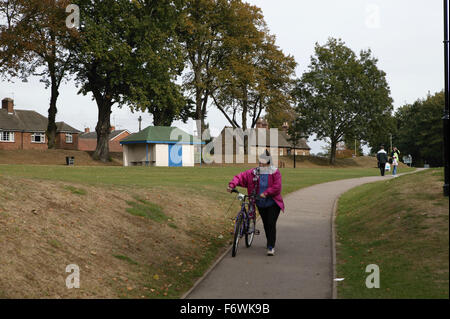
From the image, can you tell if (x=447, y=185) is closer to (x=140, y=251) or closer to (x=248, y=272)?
(x=248, y=272)

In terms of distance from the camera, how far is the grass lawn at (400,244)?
6863mm

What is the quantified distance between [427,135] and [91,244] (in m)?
65.9

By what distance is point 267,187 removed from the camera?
9.40 metres

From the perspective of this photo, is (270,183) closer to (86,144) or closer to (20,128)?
(20,128)

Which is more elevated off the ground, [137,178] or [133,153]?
[133,153]

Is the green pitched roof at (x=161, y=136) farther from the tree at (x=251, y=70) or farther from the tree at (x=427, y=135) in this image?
the tree at (x=427, y=135)

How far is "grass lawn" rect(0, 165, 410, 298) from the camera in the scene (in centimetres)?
718

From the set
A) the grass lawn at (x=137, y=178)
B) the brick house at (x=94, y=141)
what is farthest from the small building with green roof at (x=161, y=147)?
the brick house at (x=94, y=141)

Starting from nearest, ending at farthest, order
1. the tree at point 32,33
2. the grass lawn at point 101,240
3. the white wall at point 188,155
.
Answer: the grass lawn at point 101,240
the tree at point 32,33
the white wall at point 188,155

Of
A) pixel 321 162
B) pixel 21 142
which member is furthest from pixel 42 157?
pixel 321 162

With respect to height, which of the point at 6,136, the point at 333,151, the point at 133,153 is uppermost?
the point at 6,136

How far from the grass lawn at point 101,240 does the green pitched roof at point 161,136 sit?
1227 inches

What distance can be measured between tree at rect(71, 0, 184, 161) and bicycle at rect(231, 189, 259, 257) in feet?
105
